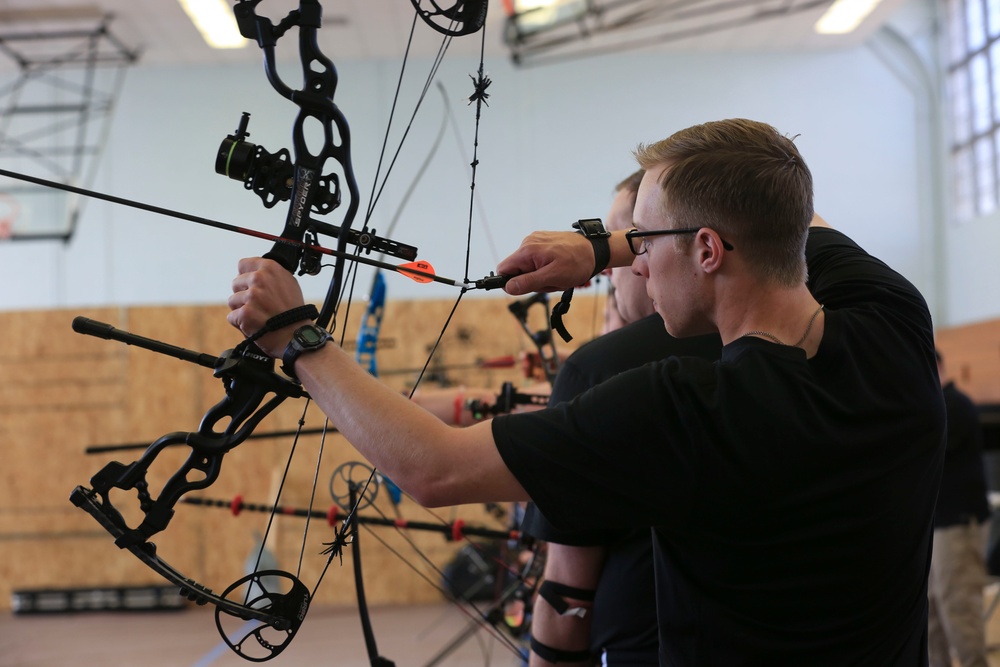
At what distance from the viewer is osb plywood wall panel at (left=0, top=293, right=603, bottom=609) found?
771 cm

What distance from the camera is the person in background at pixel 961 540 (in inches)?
169

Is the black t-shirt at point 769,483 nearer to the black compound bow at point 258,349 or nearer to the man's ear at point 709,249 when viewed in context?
the man's ear at point 709,249

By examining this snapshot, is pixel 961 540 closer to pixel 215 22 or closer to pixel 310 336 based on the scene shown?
pixel 310 336

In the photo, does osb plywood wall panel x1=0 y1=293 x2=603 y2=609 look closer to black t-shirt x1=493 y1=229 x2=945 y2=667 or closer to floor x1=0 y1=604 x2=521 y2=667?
floor x1=0 y1=604 x2=521 y2=667

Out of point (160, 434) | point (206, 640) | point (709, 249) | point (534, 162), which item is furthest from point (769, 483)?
point (534, 162)

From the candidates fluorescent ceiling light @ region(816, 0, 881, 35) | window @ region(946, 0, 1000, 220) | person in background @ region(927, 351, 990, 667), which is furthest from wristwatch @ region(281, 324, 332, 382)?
window @ region(946, 0, 1000, 220)

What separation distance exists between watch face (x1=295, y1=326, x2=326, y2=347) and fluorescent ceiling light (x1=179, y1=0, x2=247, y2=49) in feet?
24.9

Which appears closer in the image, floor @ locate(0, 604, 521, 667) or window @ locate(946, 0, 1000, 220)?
floor @ locate(0, 604, 521, 667)

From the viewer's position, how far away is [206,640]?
20.7 feet

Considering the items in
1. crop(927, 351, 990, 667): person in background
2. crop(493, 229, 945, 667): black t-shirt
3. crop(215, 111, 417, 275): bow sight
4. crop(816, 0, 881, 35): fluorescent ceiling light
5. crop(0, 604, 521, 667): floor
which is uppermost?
crop(816, 0, 881, 35): fluorescent ceiling light

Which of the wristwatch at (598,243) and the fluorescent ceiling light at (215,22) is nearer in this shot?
the wristwatch at (598,243)

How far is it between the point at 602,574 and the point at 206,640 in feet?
18.1

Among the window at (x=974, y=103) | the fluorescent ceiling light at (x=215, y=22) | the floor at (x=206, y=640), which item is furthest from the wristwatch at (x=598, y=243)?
the window at (x=974, y=103)

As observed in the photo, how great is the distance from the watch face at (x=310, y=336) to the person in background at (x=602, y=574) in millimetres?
538
